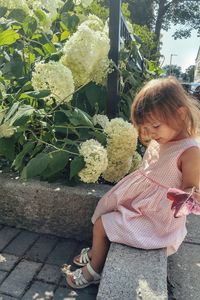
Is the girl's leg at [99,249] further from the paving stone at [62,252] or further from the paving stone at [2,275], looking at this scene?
the paving stone at [2,275]

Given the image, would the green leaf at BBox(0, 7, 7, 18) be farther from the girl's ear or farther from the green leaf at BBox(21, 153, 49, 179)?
the girl's ear

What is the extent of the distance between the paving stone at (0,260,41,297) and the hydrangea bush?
490 millimetres

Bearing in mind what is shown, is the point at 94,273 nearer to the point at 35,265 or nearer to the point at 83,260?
the point at 83,260

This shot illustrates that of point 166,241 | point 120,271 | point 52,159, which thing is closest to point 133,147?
point 52,159

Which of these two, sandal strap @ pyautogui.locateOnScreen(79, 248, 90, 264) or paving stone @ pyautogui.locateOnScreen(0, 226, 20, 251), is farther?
paving stone @ pyautogui.locateOnScreen(0, 226, 20, 251)

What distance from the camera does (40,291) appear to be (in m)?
1.95

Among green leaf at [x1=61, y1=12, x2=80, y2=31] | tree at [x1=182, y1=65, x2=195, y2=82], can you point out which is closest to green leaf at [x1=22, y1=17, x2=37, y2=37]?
green leaf at [x1=61, y1=12, x2=80, y2=31]

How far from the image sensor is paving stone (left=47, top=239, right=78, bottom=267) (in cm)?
224

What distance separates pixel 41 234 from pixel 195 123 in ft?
4.01

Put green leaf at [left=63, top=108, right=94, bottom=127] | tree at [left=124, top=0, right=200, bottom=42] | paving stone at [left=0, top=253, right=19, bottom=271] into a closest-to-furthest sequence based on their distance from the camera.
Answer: paving stone at [left=0, top=253, right=19, bottom=271], green leaf at [left=63, top=108, right=94, bottom=127], tree at [left=124, top=0, right=200, bottom=42]

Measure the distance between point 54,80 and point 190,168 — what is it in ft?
2.98

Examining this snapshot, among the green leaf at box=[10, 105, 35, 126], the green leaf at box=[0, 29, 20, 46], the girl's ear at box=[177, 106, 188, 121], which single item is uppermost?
the green leaf at box=[0, 29, 20, 46]

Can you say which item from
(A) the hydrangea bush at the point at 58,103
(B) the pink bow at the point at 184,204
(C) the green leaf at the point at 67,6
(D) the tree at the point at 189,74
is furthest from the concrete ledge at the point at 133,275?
(D) the tree at the point at 189,74

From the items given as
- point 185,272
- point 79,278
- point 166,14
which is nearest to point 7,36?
point 79,278
